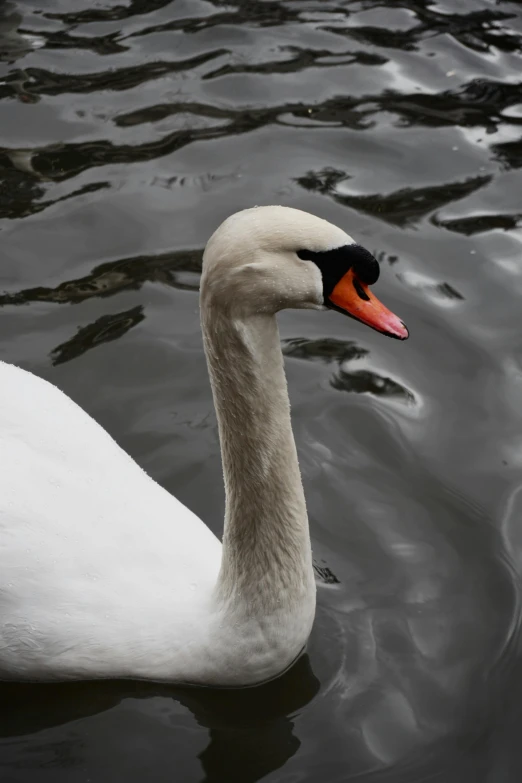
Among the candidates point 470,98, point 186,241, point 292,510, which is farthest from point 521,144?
point 292,510

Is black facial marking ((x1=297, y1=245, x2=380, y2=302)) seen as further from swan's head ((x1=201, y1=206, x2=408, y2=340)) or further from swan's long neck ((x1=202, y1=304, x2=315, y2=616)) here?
swan's long neck ((x1=202, y1=304, x2=315, y2=616))

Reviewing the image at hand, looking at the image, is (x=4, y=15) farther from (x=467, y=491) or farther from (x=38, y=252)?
→ (x=467, y=491)

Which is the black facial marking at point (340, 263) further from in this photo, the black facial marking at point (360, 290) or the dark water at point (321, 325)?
the dark water at point (321, 325)

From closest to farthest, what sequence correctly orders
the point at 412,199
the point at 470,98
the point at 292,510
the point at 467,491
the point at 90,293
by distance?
the point at 292,510 → the point at 467,491 → the point at 90,293 → the point at 412,199 → the point at 470,98

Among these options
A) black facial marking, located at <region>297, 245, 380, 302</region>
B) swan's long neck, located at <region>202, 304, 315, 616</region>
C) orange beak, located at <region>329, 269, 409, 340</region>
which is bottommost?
swan's long neck, located at <region>202, 304, 315, 616</region>

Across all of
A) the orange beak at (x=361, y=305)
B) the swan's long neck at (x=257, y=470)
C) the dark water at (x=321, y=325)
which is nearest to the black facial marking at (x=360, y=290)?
the orange beak at (x=361, y=305)

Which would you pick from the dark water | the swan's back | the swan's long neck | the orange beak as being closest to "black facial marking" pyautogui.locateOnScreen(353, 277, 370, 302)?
the orange beak

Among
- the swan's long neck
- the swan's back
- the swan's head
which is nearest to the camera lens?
the swan's head

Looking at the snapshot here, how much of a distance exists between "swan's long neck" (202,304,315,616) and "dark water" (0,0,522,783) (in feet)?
1.95

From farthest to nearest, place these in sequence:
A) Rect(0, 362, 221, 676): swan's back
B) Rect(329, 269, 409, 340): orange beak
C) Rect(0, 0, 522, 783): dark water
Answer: Rect(0, 0, 522, 783): dark water → Rect(0, 362, 221, 676): swan's back → Rect(329, 269, 409, 340): orange beak

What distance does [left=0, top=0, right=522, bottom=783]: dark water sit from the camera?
4.37 metres

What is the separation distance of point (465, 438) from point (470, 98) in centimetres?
404

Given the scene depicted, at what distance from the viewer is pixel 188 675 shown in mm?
4309

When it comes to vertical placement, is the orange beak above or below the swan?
above
